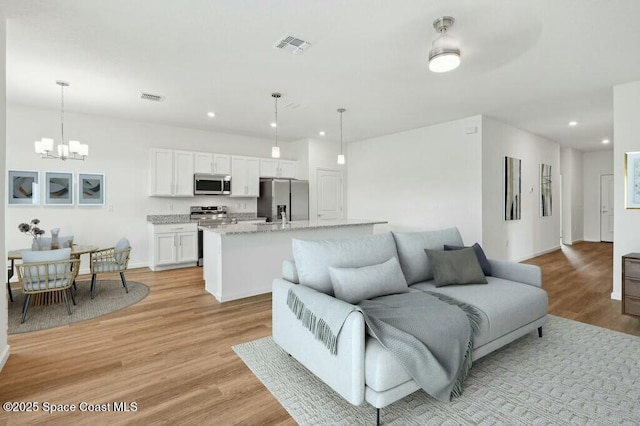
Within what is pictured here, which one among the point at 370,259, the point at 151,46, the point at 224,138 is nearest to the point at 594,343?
the point at 370,259

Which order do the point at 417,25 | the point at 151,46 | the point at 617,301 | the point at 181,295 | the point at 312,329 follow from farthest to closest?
the point at 181,295
the point at 617,301
the point at 151,46
the point at 417,25
the point at 312,329

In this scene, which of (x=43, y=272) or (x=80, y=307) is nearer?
(x=43, y=272)

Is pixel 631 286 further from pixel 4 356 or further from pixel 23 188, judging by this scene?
pixel 23 188

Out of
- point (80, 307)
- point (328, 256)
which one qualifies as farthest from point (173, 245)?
point (328, 256)

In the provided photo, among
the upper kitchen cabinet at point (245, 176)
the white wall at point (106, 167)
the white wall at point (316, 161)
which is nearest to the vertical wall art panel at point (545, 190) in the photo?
the white wall at point (316, 161)

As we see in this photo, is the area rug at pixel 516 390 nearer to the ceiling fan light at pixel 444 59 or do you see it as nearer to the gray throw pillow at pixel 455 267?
the gray throw pillow at pixel 455 267

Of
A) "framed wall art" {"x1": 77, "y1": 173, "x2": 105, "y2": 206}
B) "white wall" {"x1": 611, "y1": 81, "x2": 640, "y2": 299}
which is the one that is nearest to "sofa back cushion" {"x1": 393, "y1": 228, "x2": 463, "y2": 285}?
"white wall" {"x1": 611, "y1": 81, "x2": 640, "y2": 299}

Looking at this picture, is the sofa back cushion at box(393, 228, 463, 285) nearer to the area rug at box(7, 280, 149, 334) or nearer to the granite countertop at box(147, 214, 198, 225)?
the area rug at box(7, 280, 149, 334)

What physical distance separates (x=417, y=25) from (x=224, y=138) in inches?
198

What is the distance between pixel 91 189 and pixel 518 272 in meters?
6.39

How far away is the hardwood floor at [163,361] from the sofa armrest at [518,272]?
3.20ft

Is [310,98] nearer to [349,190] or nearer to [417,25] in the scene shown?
[417,25]

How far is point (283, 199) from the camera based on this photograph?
22.6ft

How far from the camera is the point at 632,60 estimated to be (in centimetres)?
326
